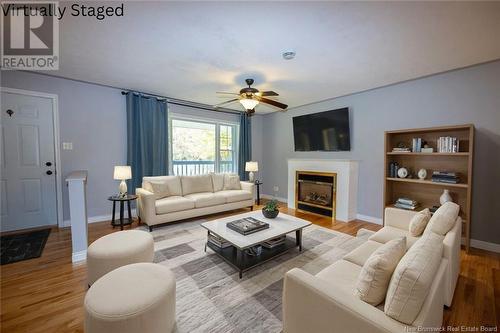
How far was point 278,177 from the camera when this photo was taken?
234 inches

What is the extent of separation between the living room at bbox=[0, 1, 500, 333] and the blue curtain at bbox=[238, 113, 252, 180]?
0.73 m

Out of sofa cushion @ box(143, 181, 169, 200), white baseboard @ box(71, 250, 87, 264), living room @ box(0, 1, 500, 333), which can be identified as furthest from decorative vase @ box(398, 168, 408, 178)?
white baseboard @ box(71, 250, 87, 264)

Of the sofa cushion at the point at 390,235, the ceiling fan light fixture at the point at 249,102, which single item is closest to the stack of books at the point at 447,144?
the sofa cushion at the point at 390,235

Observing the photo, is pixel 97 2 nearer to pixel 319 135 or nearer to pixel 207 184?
pixel 207 184

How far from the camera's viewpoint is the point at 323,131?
468cm

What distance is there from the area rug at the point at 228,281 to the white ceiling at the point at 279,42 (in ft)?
7.75

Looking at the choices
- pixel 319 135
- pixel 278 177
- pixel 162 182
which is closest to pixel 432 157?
pixel 319 135

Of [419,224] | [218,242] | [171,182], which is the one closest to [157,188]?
[171,182]

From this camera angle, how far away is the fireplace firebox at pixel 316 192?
434 centimetres

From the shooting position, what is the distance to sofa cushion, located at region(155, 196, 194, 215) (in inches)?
137

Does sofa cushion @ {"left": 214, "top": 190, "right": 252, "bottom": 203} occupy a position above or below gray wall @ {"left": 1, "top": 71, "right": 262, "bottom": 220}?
below

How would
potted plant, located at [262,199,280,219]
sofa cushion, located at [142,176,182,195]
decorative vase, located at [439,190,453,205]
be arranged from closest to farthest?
potted plant, located at [262,199,280,219] < decorative vase, located at [439,190,453,205] < sofa cushion, located at [142,176,182,195]

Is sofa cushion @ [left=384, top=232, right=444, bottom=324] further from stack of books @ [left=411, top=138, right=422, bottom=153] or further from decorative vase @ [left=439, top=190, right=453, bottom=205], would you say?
stack of books @ [left=411, top=138, right=422, bottom=153]

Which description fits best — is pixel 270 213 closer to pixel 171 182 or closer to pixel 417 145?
pixel 171 182
